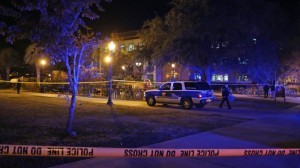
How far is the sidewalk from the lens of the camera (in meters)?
7.50

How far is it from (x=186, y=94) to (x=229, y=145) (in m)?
11.3

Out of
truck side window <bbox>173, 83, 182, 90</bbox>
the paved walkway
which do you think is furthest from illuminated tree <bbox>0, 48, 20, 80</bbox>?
the paved walkway

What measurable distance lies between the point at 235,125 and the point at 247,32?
59.2 ft

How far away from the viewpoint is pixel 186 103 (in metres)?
21.1

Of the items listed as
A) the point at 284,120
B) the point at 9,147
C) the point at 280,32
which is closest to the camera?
the point at 9,147

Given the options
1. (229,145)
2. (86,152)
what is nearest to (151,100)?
(229,145)

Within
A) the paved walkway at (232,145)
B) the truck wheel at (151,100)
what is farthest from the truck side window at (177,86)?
the paved walkway at (232,145)

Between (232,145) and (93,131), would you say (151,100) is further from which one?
(232,145)

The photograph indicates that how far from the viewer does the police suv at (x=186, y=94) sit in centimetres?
2086

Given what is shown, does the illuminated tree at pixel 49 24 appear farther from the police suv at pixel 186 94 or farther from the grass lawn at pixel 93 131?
the police suv at pixel 186 94

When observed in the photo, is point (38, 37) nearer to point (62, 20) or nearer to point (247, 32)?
point (62, 20)

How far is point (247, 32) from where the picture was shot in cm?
3016

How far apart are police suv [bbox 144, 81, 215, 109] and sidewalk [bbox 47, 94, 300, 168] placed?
5544mm

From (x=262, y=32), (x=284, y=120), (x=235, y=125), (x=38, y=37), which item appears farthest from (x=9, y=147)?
(x=262, y=32)
